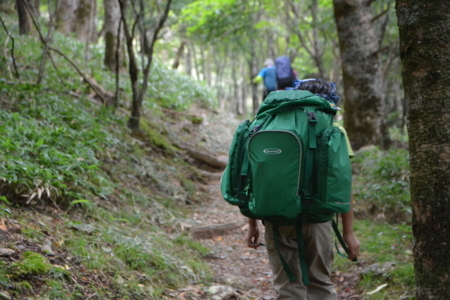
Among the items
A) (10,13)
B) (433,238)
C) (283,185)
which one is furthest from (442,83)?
(10,13)

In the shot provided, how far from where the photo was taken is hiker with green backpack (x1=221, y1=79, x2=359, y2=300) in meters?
2.39

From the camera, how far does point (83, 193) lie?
475 cm

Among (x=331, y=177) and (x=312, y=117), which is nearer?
(x=331, y=177)

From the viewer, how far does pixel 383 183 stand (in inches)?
244

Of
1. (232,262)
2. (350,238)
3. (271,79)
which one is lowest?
(232,262)

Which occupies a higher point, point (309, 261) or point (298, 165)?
point (298, 165)

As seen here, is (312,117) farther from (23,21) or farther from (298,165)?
(23,21)

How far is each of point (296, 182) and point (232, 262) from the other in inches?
116

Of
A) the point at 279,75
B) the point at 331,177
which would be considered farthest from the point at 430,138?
the point at 279,75

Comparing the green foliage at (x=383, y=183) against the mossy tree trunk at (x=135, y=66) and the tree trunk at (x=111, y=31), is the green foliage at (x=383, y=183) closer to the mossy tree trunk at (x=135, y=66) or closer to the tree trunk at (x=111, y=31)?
the mossy tree trunk at (x=135, y=66)

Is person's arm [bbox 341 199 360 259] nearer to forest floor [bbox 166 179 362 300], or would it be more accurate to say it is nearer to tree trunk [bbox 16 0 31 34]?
forest floor [bbox 166 179 362 300]

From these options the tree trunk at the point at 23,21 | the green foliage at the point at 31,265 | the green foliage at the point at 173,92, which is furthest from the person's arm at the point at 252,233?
the tree trunk at the point at 23,21

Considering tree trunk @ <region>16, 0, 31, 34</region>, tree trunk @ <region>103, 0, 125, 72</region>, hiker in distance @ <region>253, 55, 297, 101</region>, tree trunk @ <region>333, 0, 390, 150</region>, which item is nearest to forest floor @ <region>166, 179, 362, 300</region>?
tree trunk @ <region>333, 0, 390, 150</region>

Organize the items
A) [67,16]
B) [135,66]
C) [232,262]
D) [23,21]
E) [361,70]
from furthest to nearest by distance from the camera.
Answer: [67,16], [23,21], [361,70], [135,66], [232,262]
